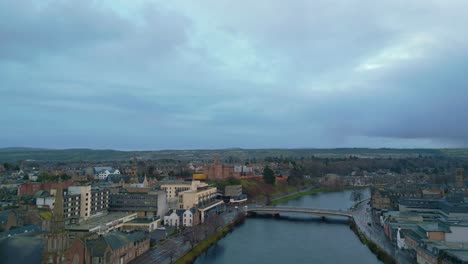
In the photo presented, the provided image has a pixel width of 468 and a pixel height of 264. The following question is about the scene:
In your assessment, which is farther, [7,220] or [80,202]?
[80,202]

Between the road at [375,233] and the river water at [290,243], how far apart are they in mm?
995

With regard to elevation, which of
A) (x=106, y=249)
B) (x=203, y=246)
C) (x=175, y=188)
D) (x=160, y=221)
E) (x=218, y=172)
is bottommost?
(x=203, y=246)

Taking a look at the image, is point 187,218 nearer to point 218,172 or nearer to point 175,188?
point 175,188

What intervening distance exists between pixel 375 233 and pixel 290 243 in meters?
6.50

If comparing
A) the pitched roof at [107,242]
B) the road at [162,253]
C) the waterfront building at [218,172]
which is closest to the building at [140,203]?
the road at [162,253]

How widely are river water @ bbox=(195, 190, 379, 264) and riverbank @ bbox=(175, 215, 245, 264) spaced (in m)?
0.35

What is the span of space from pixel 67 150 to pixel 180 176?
5408 inches

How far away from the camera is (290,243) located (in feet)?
91.6

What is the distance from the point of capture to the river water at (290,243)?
23812 millimetres

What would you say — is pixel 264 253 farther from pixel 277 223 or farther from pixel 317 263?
pixel 277 223

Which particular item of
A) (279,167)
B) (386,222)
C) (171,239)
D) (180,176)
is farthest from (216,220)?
(279,167)

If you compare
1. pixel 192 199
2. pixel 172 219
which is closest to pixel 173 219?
pixel 172 219

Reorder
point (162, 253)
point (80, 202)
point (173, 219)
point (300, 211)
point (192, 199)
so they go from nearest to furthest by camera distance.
A: point (162, 253) → point (80, 202) → point (173, 219) → point (300, 211) → point (192, 199)

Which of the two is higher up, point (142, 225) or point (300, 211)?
point (142, 225)
